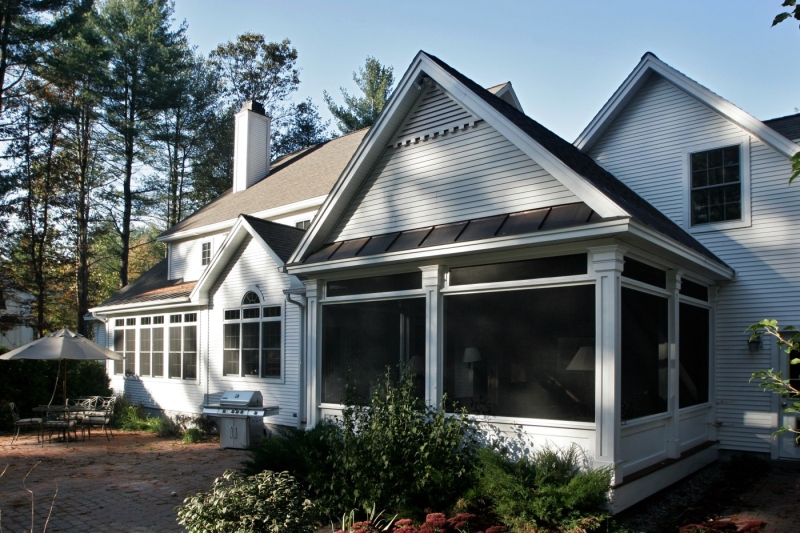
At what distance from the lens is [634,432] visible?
7.43 meters

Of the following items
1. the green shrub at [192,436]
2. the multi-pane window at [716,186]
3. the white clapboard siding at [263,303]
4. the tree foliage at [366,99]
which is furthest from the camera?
the tree foliage at [366,99]

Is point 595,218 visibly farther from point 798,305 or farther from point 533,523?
point 798,305

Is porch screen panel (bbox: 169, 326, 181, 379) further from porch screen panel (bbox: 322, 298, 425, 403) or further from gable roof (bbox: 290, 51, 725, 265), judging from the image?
porch screen panel (bbox: 322, 298, 425, 403)

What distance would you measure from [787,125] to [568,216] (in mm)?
7037

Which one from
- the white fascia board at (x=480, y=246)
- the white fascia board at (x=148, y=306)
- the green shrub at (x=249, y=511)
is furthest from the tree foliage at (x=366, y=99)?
the green shrub at (x=249, y=511)

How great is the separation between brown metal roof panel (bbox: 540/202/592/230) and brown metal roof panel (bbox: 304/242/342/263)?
3782mm

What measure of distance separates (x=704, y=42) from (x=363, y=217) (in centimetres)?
580

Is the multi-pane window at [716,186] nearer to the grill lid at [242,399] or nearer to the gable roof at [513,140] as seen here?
the gable roof at [513,140]

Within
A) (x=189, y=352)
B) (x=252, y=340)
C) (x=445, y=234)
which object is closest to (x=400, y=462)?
(x=445, y=234)

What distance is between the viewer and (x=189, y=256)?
2011cm

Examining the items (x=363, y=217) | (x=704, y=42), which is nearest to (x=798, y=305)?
(x=704, y=42)

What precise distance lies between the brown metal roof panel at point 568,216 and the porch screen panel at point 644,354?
3.62 feet

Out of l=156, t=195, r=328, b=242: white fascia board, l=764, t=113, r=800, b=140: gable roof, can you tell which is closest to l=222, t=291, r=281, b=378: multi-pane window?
l=156, t=195, r=328, b=242: white fascia board

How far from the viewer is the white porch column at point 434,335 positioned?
8438 mm
